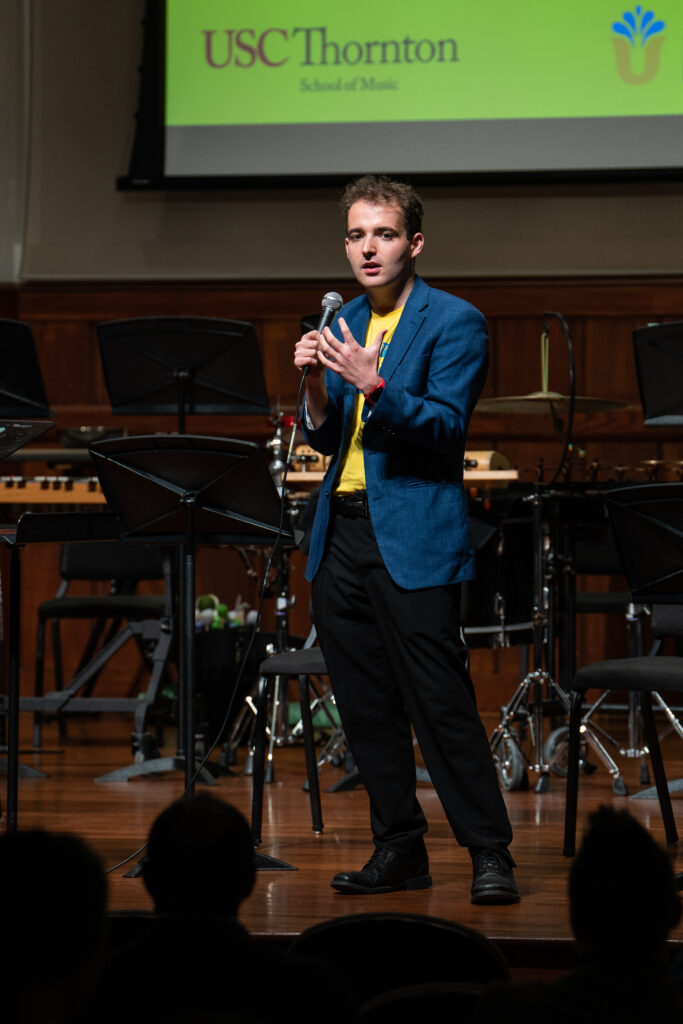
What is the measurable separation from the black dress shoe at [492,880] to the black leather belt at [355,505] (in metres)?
0.83

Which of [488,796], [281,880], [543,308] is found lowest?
[281,880]

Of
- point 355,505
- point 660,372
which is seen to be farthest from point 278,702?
point 355,505

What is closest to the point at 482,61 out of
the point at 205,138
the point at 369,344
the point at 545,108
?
the point at 545,108

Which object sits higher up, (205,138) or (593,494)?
(205,138)

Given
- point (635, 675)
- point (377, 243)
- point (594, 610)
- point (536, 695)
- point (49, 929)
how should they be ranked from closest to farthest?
point (49, 929), point (377, 243), point (635, 675), point (536, 695), point (594, 610)

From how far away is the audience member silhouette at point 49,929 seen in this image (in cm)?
137

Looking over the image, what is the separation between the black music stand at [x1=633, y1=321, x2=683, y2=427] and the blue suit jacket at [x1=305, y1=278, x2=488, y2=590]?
1.39 meters

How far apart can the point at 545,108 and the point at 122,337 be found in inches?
114

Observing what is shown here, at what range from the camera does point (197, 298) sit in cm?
682

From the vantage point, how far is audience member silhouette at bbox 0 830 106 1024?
1.37 meters

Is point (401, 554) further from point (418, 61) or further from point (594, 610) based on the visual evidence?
point (418, 61)

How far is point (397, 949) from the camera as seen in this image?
1.93 m

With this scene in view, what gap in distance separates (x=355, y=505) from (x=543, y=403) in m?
1.97

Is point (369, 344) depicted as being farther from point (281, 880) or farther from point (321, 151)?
point (321, 151)
